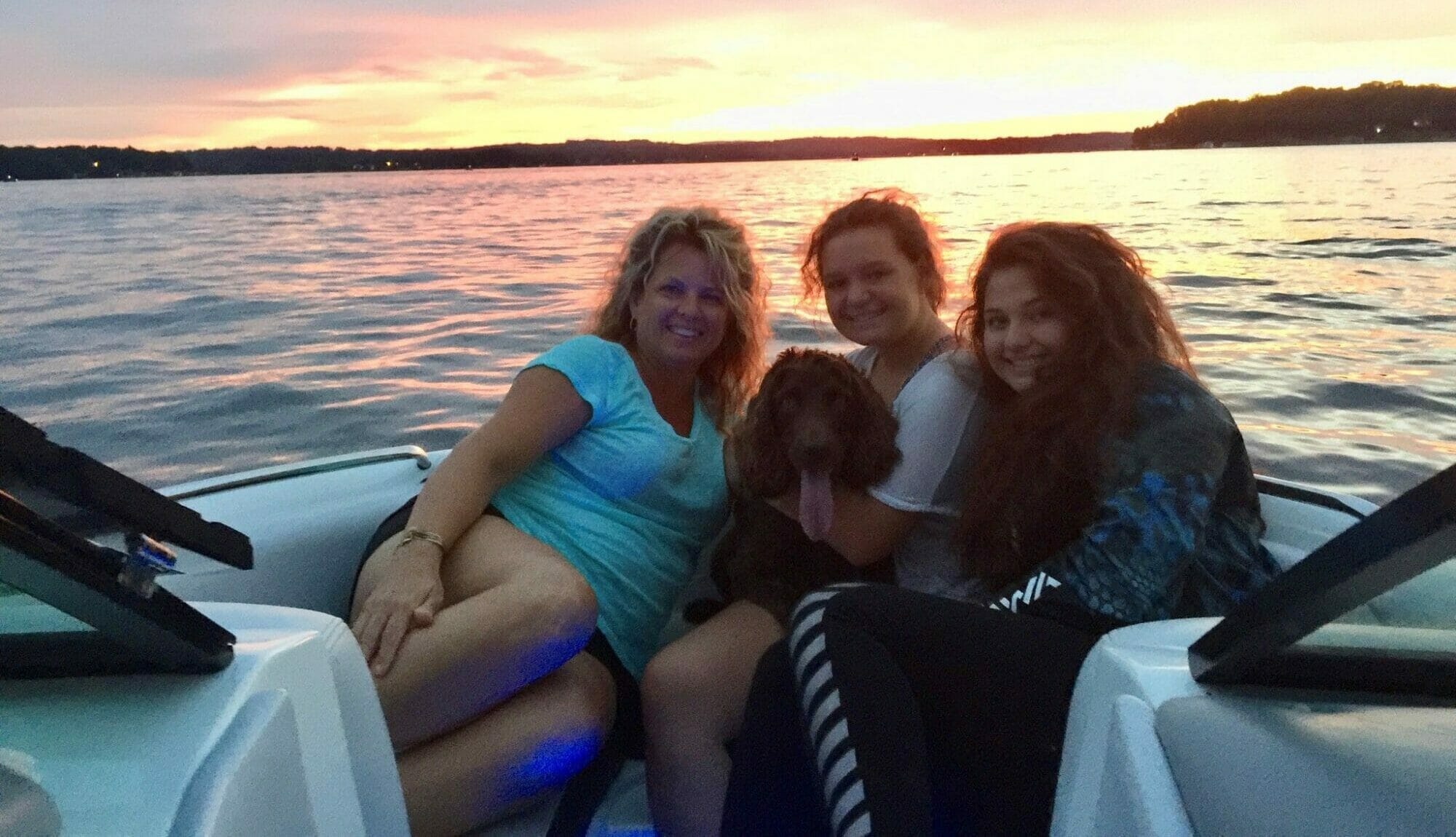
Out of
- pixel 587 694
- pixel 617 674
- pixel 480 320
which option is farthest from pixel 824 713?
pixel 480 320

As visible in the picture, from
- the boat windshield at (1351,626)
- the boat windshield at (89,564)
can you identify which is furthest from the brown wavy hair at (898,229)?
the boat windshield at (89,564)

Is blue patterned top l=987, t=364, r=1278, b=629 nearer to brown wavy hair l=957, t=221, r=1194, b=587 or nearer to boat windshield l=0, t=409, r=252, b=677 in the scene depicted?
brown wavy hair l=957, t=221, r=1194, b=587

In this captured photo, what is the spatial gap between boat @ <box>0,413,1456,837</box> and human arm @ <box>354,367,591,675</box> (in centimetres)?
54

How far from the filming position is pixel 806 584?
261 centimetres

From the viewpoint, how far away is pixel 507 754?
2.03m

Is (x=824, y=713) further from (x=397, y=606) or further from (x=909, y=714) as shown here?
(x=397, y=606)

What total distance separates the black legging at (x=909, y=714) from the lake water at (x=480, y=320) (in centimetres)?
121

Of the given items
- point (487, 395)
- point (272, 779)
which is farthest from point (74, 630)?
point (487, 395)

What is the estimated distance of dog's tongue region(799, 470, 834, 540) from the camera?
2.45 meters

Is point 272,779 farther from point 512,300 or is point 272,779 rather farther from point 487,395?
point 512,300

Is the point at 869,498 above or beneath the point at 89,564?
beneath

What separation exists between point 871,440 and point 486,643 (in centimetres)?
103

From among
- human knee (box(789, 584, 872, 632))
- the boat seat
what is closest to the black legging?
human knee (box(789, 584, 872, 632))

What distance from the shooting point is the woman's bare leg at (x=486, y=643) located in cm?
190
